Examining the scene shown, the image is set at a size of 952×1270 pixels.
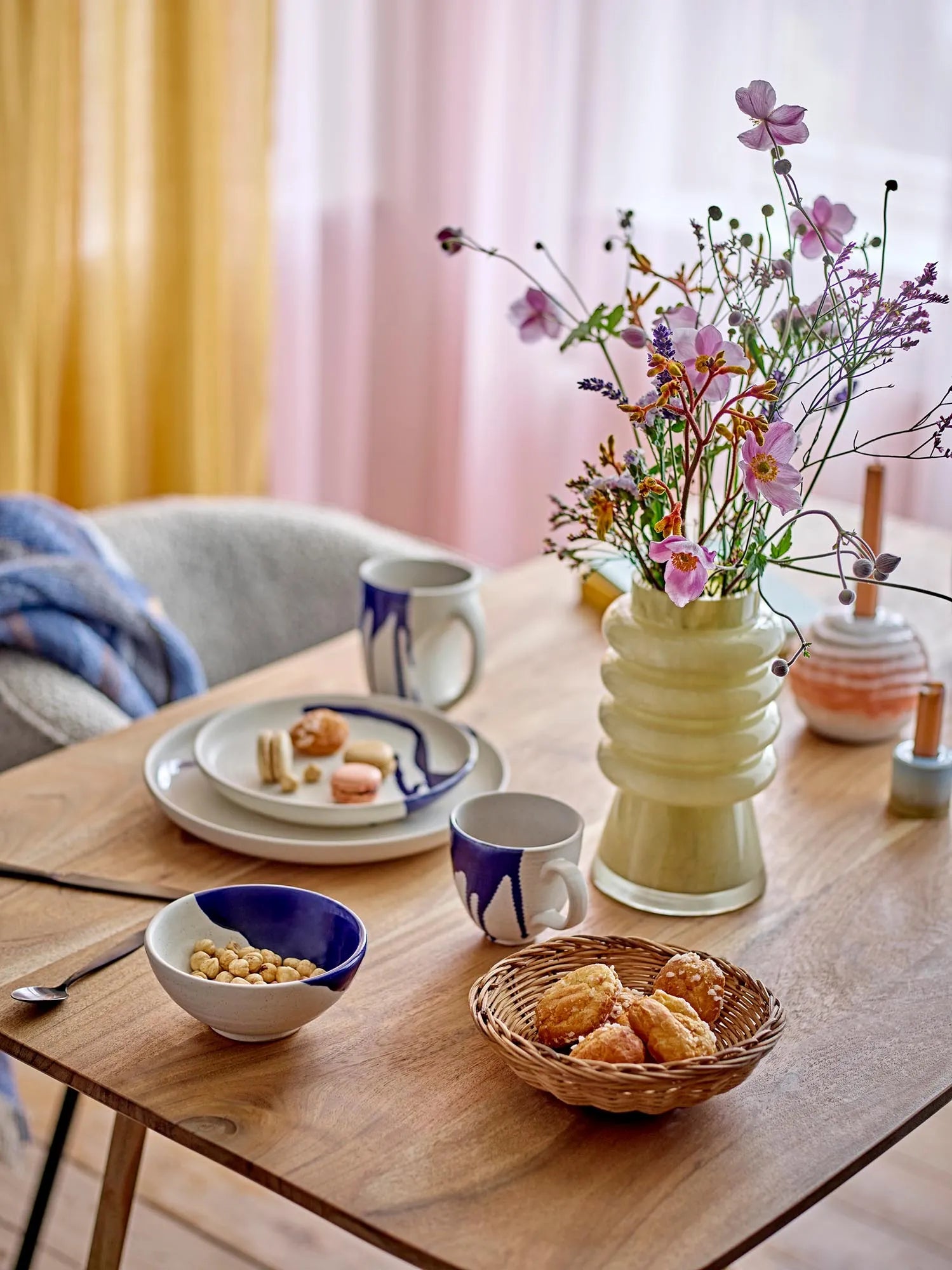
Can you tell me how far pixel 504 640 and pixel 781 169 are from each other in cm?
74

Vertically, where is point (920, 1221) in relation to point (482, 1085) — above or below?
below

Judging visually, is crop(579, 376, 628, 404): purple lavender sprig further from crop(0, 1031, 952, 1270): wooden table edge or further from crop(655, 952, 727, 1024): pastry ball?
crop(0, 1031, 952, 1270): wooden table edge

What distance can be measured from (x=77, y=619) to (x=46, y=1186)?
1.93 ft

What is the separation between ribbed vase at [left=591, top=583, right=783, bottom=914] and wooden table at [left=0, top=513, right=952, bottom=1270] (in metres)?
0.03

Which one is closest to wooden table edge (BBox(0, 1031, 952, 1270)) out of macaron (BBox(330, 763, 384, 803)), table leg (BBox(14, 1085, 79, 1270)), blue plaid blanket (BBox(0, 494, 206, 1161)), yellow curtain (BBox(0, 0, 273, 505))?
macaron (BBox(330, 763, 384, 803))

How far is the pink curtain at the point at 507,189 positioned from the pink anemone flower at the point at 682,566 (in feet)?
5.42

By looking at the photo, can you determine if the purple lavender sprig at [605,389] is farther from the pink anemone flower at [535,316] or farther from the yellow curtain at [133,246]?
the yellow curtain at [133,246]

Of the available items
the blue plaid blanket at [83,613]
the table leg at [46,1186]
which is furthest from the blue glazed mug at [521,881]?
the blue plaid blanket at [83,613]

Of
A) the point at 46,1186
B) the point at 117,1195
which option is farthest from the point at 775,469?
the point at 46,1186

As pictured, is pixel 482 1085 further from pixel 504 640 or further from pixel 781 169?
pixel 504 640

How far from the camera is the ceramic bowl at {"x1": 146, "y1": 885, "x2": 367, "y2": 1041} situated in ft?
2.61

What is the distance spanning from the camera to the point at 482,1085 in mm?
806

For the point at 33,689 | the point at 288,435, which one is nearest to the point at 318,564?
the point at 33,689

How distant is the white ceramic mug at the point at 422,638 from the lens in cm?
122
